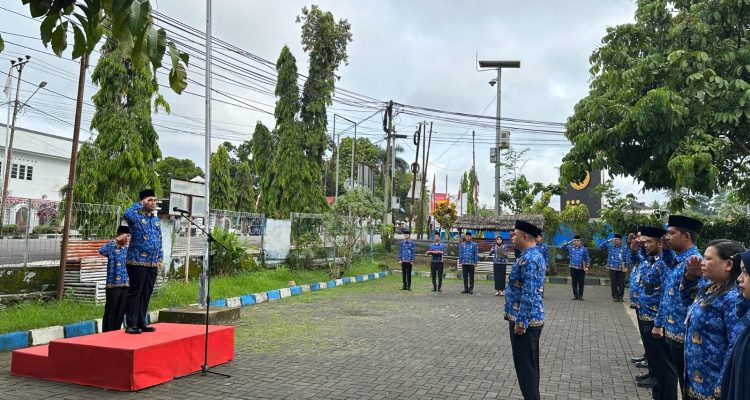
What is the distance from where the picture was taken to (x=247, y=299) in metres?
12.4

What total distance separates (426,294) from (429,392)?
9.63m

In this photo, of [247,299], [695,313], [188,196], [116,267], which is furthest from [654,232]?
[247,299]

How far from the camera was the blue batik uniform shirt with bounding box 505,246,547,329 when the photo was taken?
473cm

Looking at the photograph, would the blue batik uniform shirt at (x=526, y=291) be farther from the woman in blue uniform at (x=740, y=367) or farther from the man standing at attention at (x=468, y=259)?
the man standing at attention at (x=468, y=259)

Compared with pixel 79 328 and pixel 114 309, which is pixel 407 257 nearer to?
pixel 79 328

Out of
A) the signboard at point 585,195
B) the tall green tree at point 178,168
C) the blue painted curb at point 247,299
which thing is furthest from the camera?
the tall green tree at point 178,168

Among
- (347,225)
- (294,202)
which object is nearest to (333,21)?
(294,202)

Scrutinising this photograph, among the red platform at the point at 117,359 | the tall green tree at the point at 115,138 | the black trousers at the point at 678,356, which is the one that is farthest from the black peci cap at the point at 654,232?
the tall green tree at the point at 115,138

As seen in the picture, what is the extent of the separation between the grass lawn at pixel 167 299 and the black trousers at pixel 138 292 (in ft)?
7.88

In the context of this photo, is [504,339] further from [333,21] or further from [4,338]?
[333,21]

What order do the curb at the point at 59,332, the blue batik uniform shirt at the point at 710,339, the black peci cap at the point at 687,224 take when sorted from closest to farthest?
the blue batik uniform shirt at the point at 710,339 → the black peci cap at the point at 687,224 → the curb at the point at 59,332

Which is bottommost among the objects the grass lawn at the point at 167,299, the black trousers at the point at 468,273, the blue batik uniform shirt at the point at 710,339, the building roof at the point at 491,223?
the grass lawn at the point at 167,299

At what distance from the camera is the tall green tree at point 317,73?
24.8 m

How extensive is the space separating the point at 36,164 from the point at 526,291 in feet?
141
